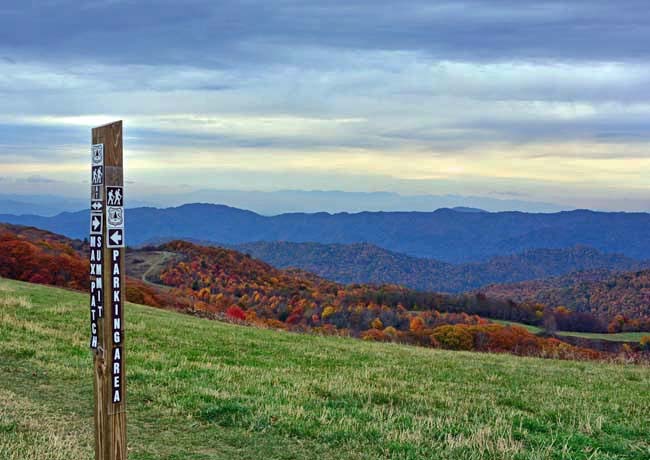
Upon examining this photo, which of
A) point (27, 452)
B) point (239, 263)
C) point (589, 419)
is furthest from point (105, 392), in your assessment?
point (239, 263)

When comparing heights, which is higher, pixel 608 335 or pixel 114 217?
pixel 114 217

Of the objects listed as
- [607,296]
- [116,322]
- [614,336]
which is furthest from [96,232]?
[607,296]

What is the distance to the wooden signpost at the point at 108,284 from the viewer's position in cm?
612

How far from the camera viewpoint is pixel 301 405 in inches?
481

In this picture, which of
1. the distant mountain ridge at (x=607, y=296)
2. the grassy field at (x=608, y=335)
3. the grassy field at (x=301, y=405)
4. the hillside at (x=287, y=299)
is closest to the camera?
the grassy field at (x=301, y=405)

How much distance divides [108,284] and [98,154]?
3.99 ft

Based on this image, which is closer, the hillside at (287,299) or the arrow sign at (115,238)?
the arrow sign at (115,238)

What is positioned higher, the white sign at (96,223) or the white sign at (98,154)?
the white sign at (98,154)

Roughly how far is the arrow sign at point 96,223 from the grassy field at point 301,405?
3.83m

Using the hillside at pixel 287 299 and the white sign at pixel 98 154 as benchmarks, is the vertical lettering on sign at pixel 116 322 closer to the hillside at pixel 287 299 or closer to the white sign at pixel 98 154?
the white sign at pixel 98 154

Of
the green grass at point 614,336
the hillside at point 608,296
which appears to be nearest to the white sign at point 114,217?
the green grass at point 614,336

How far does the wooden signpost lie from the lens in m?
6.12

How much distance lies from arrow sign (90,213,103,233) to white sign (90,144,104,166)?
48 cm

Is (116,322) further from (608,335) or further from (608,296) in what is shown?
(608,296)
